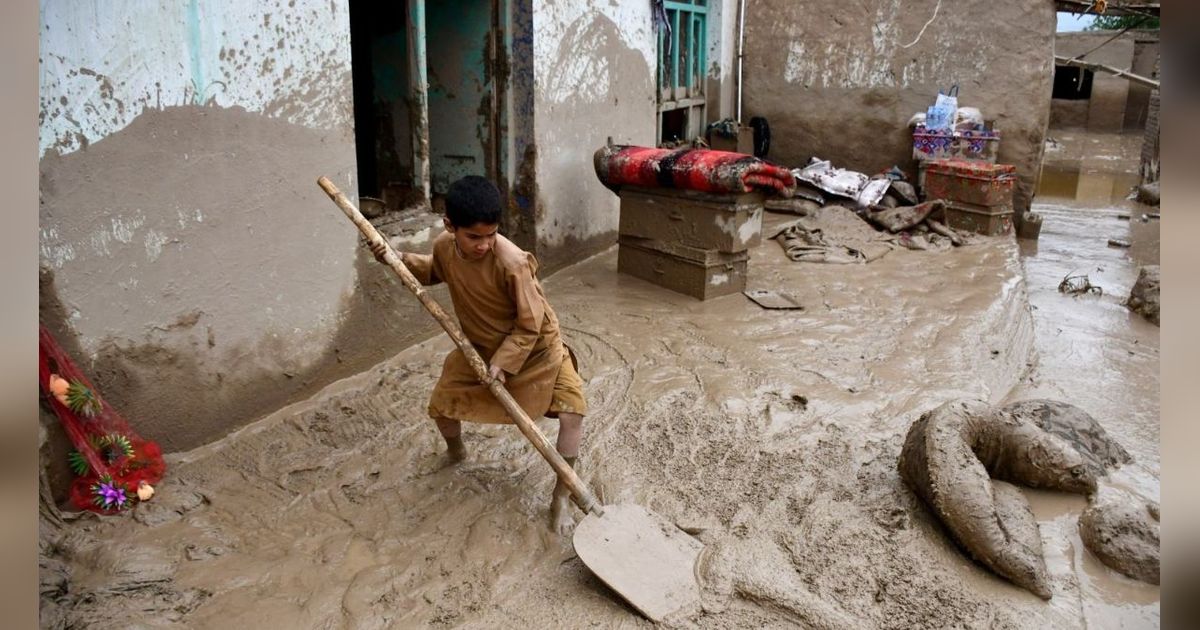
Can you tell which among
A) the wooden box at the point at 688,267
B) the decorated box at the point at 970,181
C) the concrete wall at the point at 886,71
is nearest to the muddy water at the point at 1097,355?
the decorated box at the point at 970,181

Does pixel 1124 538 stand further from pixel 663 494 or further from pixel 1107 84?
pixel 1107 84

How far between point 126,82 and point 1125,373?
17.0ft

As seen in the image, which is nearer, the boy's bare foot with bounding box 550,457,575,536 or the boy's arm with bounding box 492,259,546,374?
the boy's arm with bounding box 492,259,546,374

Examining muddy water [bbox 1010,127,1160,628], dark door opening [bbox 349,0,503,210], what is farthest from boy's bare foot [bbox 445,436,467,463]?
muddy water [bbox 1010,127,1160,628]

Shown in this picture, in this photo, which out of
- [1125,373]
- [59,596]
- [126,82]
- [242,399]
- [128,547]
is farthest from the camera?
[1125,373]

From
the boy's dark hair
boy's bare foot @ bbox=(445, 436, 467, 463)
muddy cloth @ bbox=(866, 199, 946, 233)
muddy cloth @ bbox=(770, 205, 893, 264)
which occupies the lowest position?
boy's bare foot @ bbox=(445, 436, 467, 463)

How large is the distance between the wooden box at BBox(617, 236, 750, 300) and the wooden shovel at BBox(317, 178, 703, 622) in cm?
276

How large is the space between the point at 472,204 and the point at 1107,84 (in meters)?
19.7

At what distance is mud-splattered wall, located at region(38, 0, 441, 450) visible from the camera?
2973 mm

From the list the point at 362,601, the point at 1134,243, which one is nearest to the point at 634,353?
the point at 362,601

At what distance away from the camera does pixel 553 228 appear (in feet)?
20.0

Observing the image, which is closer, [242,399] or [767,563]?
[767,563]

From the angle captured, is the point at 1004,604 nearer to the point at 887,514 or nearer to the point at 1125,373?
the point at 887,514

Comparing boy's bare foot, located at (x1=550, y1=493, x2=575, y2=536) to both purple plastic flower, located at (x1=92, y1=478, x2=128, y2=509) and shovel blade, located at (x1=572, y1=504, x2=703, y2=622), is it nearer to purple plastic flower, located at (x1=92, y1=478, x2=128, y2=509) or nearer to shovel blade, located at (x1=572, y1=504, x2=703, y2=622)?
shovel blade, located at (x1=572, y1=504, x2=703, y2=622)
